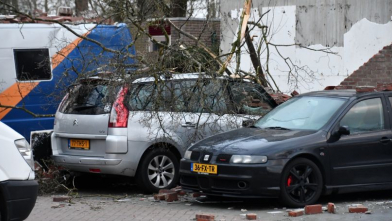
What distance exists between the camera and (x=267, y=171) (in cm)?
874

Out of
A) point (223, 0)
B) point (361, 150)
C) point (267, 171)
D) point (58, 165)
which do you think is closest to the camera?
point (267, 171)

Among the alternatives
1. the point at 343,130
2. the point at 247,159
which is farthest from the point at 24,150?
the point at 343,130

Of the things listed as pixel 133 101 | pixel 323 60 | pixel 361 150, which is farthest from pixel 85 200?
pixel 323 60

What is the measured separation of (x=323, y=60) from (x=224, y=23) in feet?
12.4

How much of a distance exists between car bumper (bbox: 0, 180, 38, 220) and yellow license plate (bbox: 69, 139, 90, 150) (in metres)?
3.67

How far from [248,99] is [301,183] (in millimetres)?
2228

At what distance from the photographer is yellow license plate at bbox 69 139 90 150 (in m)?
10.5

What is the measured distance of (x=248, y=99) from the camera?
10.8 m

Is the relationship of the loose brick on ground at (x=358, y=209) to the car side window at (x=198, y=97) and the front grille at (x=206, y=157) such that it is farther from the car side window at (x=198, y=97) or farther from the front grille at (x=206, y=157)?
the car side window at (x=198, y=97)

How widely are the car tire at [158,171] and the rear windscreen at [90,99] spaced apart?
98cm

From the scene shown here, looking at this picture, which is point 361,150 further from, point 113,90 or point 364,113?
point 113,90

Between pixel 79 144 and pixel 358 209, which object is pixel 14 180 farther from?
pixel 358 209

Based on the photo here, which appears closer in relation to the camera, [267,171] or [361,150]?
[267,171]

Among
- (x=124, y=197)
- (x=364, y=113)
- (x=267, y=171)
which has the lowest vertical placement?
(x=124, y=197)
